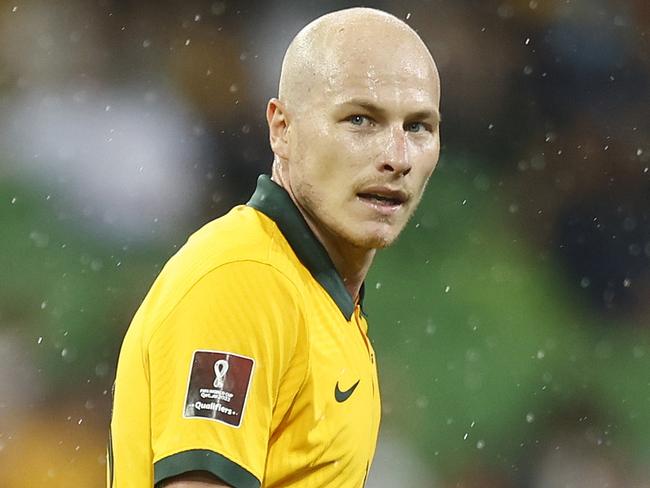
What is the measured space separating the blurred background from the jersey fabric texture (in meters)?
2.22

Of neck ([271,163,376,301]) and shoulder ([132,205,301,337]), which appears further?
neck ([271,163,376,301])

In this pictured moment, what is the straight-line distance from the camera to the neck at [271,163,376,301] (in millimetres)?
1757

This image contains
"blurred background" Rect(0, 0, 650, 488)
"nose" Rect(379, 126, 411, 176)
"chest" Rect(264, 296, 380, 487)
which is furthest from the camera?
"blurred background" Rect(0, 0, 650, 488)

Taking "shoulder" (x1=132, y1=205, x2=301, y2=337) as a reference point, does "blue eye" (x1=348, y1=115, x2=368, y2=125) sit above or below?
above

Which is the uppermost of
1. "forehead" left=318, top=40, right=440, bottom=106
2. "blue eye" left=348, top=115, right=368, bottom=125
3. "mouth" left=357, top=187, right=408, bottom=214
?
"forehead" left=318, top=40, right=440, bottom=106

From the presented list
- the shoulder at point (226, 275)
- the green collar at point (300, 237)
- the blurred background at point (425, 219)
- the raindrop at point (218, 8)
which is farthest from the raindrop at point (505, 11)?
the shoulder at point (226, 275)

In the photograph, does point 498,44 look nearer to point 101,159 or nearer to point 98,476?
point 101,159

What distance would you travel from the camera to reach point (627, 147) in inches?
171

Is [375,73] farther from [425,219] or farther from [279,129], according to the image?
[425,219]

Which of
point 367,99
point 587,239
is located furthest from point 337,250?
point 587,239

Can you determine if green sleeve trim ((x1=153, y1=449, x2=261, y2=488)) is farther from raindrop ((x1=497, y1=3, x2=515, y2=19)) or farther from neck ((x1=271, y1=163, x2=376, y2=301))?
raindrop ((x1=497, y1=3, x2=515, y2=19))

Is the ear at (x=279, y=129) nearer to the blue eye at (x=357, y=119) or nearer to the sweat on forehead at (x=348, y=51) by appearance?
the sweat on forehead at (x=348, y=51)

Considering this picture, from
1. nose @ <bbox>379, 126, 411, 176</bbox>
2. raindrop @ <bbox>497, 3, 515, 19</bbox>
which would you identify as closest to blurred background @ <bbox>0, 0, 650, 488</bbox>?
raindrop @ <bbox>497, 3, 515, 19</bbox>

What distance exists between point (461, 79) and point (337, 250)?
2.61 metres
